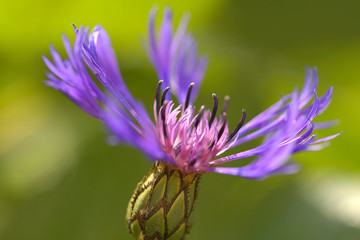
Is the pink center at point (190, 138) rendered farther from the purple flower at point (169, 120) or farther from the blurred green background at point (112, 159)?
the blurred green background at point (112, 159)

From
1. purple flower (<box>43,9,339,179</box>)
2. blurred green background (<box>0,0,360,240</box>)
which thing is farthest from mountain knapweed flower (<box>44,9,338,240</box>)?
blurred green background (<box>0,0,360,240</box>)

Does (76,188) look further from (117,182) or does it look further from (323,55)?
(323,55)

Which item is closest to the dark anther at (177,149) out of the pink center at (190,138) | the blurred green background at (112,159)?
the pink center at (190,138)

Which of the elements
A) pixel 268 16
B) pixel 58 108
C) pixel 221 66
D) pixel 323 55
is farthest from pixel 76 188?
pixel 268 16

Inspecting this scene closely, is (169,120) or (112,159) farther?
(112,159)

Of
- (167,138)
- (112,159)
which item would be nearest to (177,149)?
(167,138)

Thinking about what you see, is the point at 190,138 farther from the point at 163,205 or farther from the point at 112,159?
the point at 112,159
